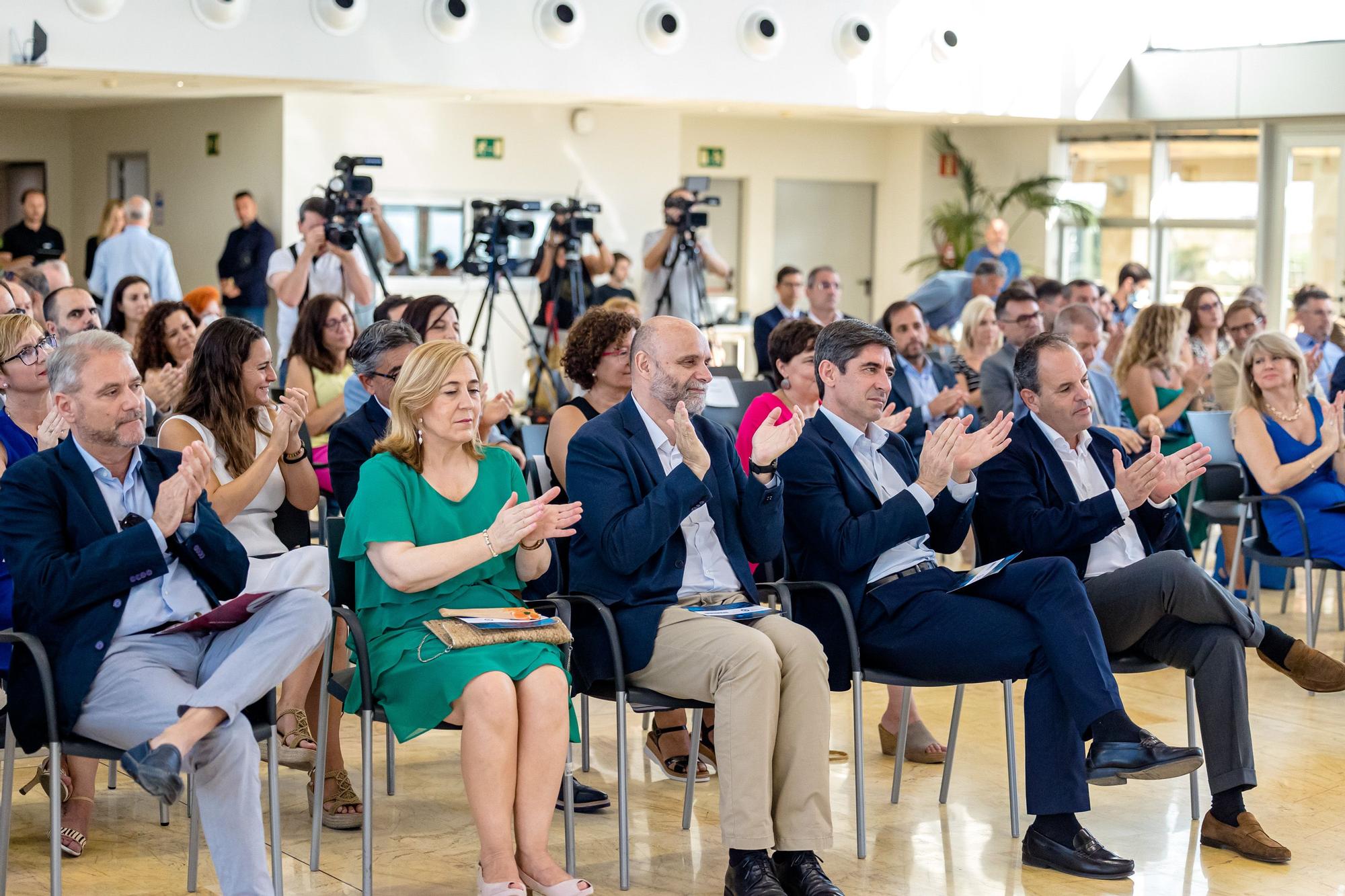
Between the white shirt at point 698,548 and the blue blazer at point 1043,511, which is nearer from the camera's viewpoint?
the white shirt at point 698,548

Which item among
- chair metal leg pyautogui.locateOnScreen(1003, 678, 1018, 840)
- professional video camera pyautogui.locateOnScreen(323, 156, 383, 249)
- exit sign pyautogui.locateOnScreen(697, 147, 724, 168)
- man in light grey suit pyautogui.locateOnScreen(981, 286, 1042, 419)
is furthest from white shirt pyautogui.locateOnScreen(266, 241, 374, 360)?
exit sign pyautogui.locateOnScreen(697, 147, 724, 168)

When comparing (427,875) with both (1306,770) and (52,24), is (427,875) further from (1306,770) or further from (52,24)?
(52,24)

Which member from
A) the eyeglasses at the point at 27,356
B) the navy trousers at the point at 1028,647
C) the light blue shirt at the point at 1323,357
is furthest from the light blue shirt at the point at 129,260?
the navy trousers at the point at 1028,647

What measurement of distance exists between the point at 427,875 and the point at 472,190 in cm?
991

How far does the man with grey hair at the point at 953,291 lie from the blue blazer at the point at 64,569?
657 centimetres

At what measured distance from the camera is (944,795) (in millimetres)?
4191

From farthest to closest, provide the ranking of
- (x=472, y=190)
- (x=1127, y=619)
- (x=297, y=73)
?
(x=472, y=190) < (x=297, y=73) < (x=1127, y=619)

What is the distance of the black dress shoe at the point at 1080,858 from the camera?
3.61 metres

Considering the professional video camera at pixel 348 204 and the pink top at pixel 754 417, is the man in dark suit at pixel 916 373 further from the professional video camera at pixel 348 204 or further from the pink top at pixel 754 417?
the professional video camera at pixel 348 204

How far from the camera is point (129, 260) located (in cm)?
951

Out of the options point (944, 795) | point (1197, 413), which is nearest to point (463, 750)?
point (944, 795)

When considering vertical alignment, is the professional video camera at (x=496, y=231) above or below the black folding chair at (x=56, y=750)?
above

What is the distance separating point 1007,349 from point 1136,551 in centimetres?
248

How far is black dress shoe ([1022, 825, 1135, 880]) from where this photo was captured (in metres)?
3.61
